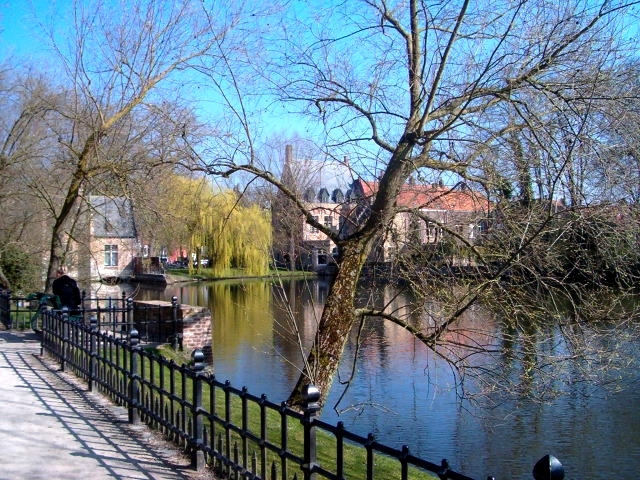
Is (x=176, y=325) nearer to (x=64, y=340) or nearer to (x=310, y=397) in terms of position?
(x=64, y=340)

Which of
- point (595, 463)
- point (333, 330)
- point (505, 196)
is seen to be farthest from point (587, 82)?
point (595, 463)

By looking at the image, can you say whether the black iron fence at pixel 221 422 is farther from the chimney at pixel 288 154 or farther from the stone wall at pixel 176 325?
the stone wall at pixel 176 325

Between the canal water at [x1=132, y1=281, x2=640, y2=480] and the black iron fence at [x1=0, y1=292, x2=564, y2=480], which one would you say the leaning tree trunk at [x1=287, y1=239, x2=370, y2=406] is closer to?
the canal water at [x1=132, y1=281, x2=640, y2=480]

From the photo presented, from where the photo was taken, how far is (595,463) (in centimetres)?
1080

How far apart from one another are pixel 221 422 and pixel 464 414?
7.75m

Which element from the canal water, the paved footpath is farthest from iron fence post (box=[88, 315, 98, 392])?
the canal water

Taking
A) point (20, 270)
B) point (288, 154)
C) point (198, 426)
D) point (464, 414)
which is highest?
point (288, 154)

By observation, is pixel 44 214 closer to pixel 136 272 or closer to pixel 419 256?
pixel 419 256

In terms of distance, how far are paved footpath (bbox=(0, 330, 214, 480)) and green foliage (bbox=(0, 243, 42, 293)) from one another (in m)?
15.6

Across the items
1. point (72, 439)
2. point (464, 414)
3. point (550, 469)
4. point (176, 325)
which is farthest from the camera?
point (176, 325)

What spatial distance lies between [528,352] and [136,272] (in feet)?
171

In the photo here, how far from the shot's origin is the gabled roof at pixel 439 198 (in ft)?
28.3

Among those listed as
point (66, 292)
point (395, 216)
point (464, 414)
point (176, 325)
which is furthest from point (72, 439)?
point (176, 325)

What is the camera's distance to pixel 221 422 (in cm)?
587
